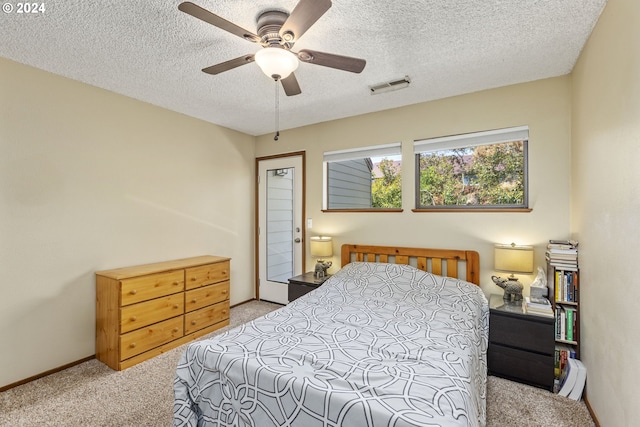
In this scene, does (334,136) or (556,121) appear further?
(334,136)

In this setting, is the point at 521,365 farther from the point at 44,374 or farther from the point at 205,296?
the point at 44,374

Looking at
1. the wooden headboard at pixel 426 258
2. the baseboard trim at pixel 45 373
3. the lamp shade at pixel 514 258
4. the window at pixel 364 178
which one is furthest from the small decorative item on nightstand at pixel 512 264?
the baseboard trim at pixel 45 373

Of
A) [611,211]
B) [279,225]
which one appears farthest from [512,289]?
[279,225]

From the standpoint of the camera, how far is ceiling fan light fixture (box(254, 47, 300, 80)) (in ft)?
5.64

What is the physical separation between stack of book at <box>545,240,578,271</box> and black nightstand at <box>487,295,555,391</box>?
432 millimetres

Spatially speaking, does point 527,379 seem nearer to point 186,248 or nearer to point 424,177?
point 424,177

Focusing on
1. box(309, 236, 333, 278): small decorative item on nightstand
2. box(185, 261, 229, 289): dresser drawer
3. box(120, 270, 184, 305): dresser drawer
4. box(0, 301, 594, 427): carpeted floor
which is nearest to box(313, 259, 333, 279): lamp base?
box(309, 236, 333, 278): small decorative item on nightstand

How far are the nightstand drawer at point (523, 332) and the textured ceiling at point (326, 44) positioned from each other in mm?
2057

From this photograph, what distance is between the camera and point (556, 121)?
262cm

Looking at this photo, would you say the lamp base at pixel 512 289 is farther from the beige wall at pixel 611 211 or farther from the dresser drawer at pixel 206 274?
the dresser drawer at pixel 206 274

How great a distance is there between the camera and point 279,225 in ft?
14.4

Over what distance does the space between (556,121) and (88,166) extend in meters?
4.28

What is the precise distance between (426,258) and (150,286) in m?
2.79

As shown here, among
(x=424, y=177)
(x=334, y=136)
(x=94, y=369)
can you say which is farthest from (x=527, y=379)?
(x=94, y=369)
